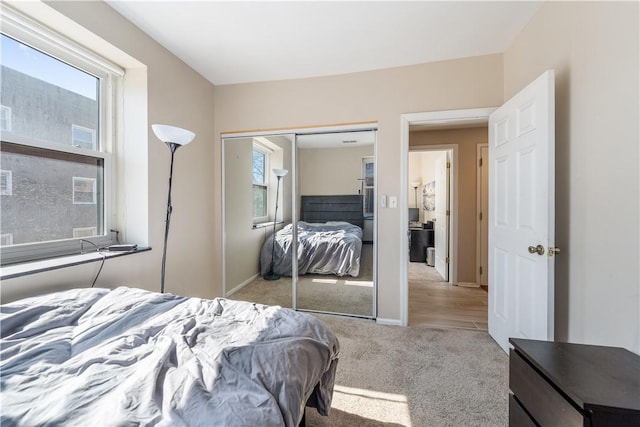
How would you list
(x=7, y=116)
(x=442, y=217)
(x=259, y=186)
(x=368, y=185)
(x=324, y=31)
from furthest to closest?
1. (x=442, y=217)
2. (x=259, y=186)
3. (x=368, y=185)
4. (x=324, y=31)
5. (x=7, y=116)

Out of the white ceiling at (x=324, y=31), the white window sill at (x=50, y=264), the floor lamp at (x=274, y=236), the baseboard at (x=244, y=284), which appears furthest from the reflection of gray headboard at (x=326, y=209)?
the white window sill at (x=50, y=264)

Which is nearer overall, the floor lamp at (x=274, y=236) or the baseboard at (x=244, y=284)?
the floor lamp at (x=274, y=236)

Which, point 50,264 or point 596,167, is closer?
point 596,167

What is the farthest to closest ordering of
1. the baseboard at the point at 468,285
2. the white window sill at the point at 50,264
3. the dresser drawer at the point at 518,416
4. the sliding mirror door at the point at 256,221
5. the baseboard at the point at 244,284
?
1. the baseboard at the point at 468,285
2. the baseboard at the point at 244,284
3. the sliding mirror door at the point at 256,221
4. the white window sill at the point at 50,264
5. the dresser drawer at the point at 518,416

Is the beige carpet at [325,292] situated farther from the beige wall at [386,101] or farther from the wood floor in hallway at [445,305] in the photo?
the wood floor in hallway at [445,305]

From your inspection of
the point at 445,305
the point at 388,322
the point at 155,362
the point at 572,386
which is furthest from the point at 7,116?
the point at 445,305

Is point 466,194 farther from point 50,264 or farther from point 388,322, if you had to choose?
point 50,264

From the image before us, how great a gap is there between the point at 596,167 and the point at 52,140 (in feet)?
10.8

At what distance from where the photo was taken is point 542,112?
1627 mm

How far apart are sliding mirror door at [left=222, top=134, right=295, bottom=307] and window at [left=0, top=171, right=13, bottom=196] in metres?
1.73

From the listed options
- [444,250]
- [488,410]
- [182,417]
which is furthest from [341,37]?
[444,250]

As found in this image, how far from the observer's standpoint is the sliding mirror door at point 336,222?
2.80m

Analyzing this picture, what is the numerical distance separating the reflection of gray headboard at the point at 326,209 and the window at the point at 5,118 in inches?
87.0

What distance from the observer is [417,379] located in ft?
5.76
